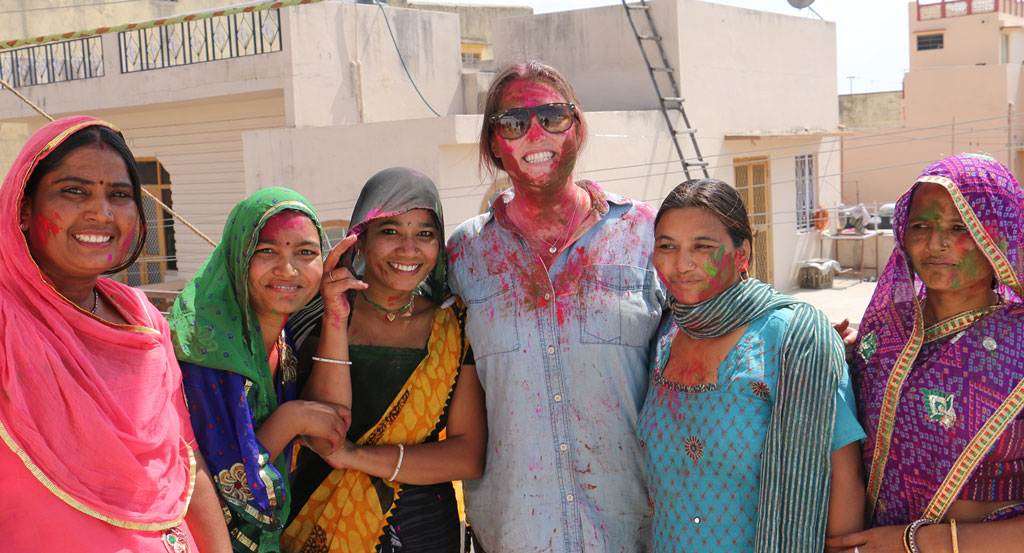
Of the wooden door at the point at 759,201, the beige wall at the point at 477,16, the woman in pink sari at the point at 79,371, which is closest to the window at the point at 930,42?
the beige wall at the point at 477,16

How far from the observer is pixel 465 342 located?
9.10ft

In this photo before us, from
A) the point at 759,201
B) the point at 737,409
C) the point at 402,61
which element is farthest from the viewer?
the point at 759,201

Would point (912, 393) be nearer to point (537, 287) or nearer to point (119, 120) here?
point (537, 287)

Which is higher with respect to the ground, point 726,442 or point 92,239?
point 92,239

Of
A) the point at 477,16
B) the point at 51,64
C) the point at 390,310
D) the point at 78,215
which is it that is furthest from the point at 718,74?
the point at 78,215

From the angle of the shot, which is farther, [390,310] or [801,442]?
[390,310]

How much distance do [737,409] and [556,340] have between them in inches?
23.2

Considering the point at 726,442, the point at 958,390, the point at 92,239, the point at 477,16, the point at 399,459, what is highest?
the point at 477,16

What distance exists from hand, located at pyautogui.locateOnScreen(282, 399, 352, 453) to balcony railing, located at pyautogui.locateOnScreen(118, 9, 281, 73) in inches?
392

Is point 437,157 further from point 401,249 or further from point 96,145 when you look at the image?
point 96,145

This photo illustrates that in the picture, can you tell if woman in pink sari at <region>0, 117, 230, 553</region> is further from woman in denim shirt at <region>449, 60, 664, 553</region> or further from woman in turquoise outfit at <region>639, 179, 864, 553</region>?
woman in turquoise outfit at <region>639, 179, 864, 553</region>

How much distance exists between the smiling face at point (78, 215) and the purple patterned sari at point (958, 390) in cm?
185

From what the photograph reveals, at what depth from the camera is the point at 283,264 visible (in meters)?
2.40

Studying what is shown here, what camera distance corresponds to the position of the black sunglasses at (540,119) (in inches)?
108
